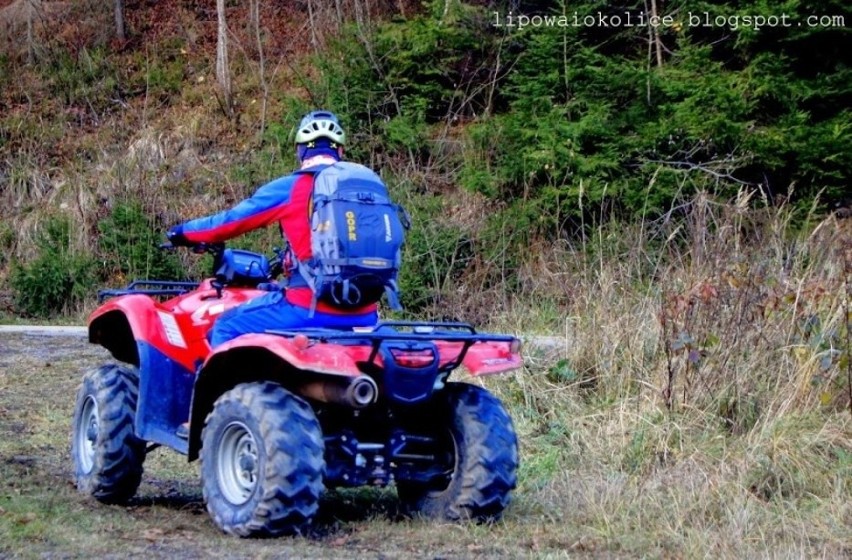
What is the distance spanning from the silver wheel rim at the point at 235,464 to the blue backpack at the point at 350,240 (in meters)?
0.76

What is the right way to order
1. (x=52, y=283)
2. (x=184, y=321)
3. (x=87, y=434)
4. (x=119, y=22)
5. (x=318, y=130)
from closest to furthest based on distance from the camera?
(x=318, y=130)
(x=184, y=321)
(x=87, y=434)
(x=52, y=283)
(x=119, y=22)

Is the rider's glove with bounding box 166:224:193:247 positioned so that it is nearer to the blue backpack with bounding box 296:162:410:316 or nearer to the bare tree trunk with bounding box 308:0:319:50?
the blue backpack with bounding box 296:162:410:316

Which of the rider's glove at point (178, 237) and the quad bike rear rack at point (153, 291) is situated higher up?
the rider's glove at point (178, 237)

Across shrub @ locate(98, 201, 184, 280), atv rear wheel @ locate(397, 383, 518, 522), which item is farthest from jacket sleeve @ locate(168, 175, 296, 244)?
shrub @ locate(98, 201, 184, 280)

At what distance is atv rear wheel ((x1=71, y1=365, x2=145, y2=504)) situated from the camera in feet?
23.1

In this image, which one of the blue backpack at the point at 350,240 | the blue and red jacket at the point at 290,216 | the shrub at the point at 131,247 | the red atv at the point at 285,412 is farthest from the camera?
the shrub at the point at 131,247

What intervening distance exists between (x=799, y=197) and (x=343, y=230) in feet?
39.9

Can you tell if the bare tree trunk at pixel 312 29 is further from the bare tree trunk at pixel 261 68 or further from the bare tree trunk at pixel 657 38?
the bare tree trunk at pixel 657 38

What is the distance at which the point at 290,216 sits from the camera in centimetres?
641

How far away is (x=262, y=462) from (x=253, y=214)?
1323 millimetres

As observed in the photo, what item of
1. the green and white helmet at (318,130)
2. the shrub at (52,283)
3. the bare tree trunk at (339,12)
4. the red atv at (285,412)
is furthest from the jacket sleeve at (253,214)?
the bare tree trunk at (339,12)

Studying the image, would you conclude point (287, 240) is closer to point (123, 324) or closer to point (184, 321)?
point (184, 321)

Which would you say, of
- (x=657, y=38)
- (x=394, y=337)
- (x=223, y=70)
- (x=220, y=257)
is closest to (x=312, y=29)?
(x=223, y=70)

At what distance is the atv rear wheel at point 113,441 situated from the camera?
7039 millimetres
